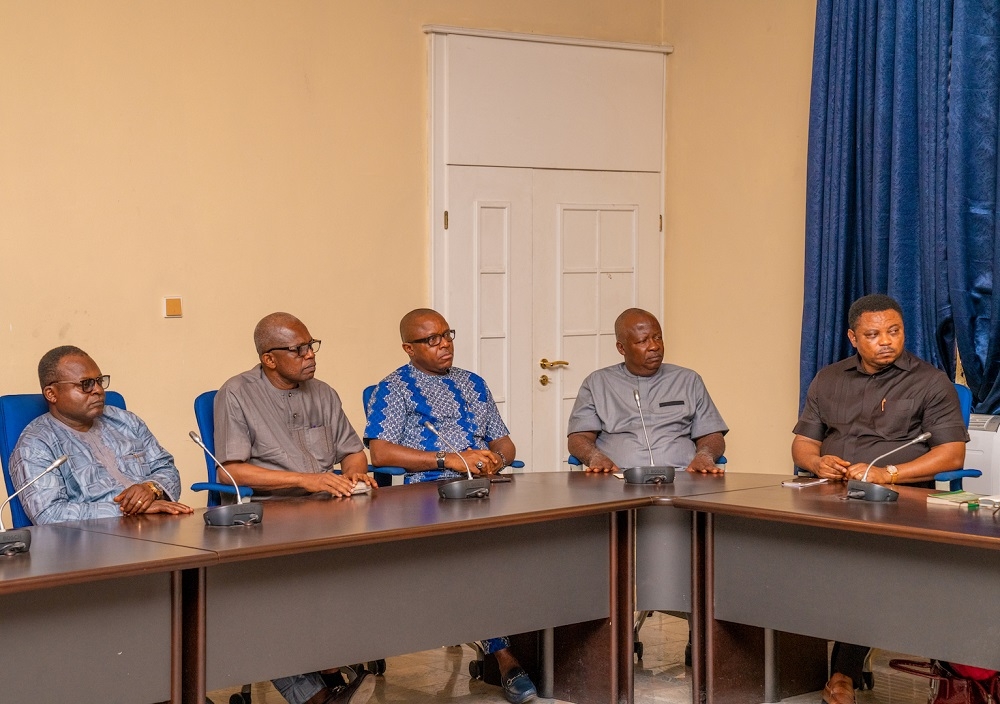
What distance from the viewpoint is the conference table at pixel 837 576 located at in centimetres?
297

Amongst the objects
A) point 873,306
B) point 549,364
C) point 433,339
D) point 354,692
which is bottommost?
point 354,692

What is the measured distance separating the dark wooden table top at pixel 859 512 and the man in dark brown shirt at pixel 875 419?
0.64 feet

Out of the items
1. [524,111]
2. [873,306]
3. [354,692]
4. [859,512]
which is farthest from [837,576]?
[524,111]

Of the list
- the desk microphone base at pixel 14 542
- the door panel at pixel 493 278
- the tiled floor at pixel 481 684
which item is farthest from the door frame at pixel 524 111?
the desk microphone base at pixel 14 542

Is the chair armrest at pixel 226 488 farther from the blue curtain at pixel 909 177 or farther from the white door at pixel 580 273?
the blue curtain at pixel 909 177

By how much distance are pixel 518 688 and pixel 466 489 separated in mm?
676

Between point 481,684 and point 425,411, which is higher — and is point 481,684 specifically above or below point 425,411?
below

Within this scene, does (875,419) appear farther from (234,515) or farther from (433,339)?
(234,515)

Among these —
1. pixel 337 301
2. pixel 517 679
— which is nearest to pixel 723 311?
pixel 337 301

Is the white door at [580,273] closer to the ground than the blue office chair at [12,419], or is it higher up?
higher up

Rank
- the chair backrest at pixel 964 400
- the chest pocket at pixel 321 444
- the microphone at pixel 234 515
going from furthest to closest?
the chair backrest at pixel 964 400, the chest pocket at pixel 321 444, the microphone at pixel 234 515

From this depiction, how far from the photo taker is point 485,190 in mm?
5762

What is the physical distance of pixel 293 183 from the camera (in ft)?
17.3

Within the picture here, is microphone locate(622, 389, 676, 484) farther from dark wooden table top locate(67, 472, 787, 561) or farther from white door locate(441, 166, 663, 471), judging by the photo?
white door locate(441, 166, 663, 471)
